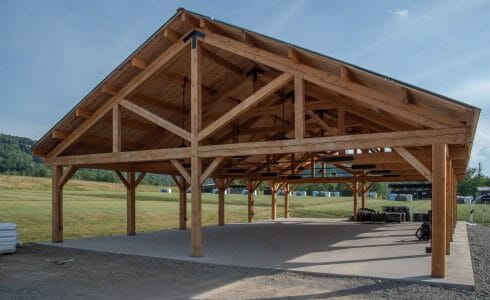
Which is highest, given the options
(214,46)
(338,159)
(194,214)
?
(214,46)

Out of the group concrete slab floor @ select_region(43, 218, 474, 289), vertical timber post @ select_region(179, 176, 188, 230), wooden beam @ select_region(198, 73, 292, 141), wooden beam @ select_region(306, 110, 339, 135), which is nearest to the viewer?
concrete slab floor @ select_region(43, 218, 474, 289)

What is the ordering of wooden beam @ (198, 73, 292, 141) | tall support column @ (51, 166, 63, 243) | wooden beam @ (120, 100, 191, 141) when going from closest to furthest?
wooden beam @ (198, 73, 292, 141) → wooden beam @ (120, 100, 191, 141) → tall support column @ (51, 166, 63, 243)

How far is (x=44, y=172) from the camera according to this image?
70.1 metres

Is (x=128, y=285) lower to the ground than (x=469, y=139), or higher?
lower

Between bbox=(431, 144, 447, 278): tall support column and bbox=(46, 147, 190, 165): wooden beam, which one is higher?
bbox=(46, 147, 190, 165): wooden beam

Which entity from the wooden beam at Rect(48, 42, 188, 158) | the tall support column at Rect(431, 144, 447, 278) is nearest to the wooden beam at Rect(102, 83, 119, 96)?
the wooden beam at Rect(48, 42, 188, 158)

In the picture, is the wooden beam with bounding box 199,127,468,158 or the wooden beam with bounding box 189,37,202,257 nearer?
the wooden beam with bounding box 199,127,468,158

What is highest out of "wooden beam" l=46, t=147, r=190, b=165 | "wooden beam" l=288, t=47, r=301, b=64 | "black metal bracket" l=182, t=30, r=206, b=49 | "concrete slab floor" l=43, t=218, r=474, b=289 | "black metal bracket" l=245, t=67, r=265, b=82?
"black metal bracket" l=182, t=30, r=206, b=49

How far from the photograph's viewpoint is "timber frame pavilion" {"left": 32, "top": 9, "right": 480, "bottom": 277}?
755cm

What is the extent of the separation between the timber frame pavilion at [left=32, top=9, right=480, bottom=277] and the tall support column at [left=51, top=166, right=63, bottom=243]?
0.10ft

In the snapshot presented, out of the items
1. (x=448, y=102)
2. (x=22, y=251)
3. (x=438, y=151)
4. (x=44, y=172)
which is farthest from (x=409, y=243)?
(x=44, y=172)

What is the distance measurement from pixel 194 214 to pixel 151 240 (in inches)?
165

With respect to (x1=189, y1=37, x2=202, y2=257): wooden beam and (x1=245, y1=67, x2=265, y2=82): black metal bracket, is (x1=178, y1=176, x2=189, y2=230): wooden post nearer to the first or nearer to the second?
(x1=245, y1=67, x2=265, y2=82): black metal bracket

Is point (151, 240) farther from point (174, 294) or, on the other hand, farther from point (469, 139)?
point (469, 139)
